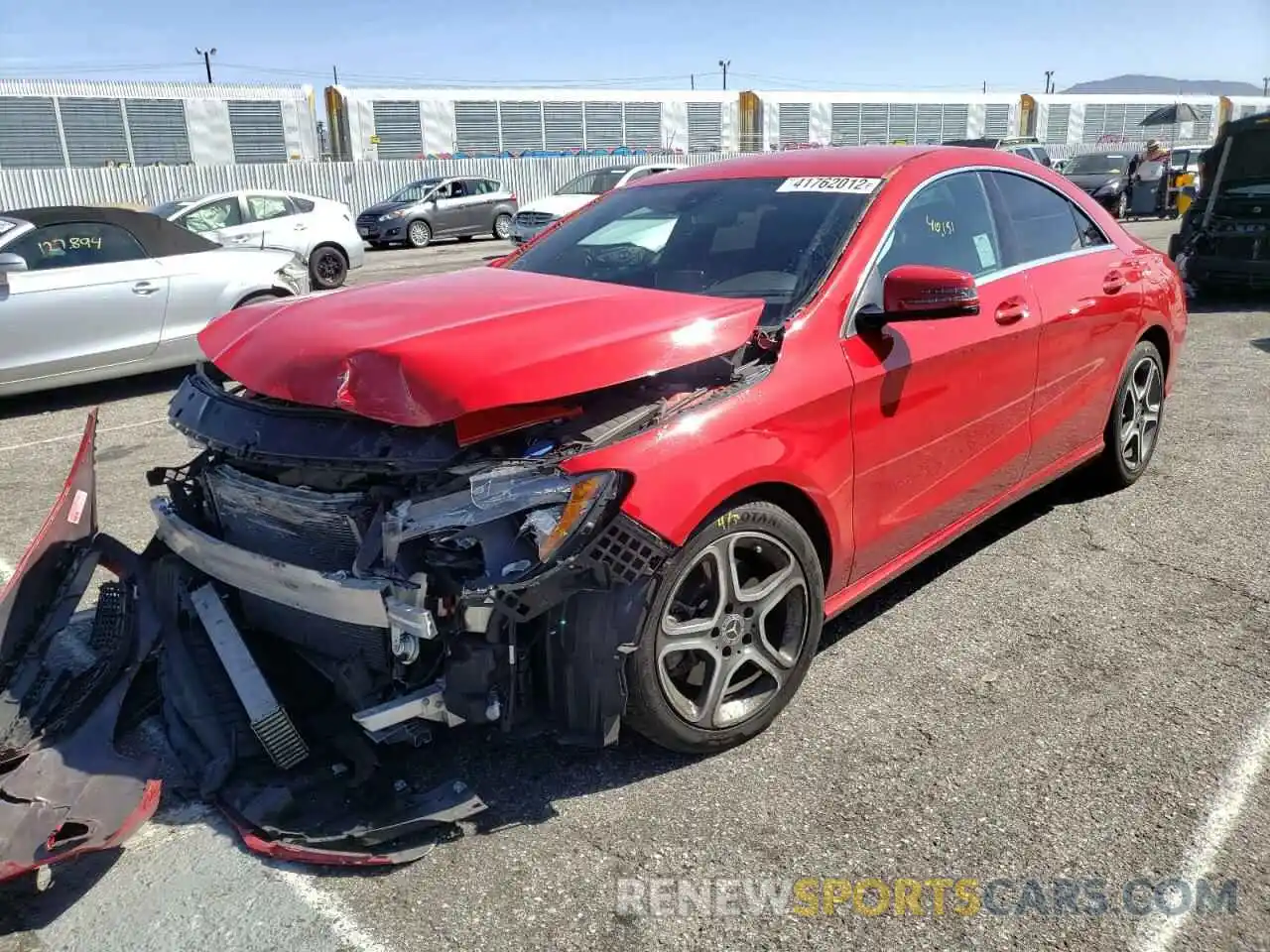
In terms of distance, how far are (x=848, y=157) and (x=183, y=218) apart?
44.7 ft

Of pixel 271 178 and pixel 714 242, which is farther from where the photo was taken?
pixel 271 178

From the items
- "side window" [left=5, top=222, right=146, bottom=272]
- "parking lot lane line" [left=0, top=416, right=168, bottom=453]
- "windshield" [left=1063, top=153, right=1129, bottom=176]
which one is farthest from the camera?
"windshield" [left=1063, top=153, right=1129, bottom=176]

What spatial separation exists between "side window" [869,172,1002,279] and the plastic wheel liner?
7.21ft

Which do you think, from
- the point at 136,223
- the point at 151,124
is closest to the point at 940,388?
the point at 136,223

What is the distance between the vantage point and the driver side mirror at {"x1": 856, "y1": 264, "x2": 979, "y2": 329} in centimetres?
307

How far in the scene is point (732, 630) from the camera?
2896mm

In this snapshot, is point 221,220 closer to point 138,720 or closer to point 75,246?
point 75,246

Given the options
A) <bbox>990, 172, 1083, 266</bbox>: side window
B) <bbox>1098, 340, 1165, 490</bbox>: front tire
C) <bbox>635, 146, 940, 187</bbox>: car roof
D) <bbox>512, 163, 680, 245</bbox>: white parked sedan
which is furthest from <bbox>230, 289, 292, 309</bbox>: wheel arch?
<bbox>512, 163, 680, 245</bbox>: white parked sedan

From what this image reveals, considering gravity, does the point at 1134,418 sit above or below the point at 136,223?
below

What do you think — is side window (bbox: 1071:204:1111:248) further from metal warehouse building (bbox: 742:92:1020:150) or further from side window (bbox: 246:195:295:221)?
metal warehouse building (bbox: 742:92:1020:150)

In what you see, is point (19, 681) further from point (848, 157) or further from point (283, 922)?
point (848, 157)

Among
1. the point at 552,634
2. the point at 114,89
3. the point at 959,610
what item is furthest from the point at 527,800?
the point at 114,89

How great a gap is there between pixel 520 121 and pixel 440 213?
11800mm

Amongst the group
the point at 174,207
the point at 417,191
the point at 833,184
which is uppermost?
the point at 833,184
